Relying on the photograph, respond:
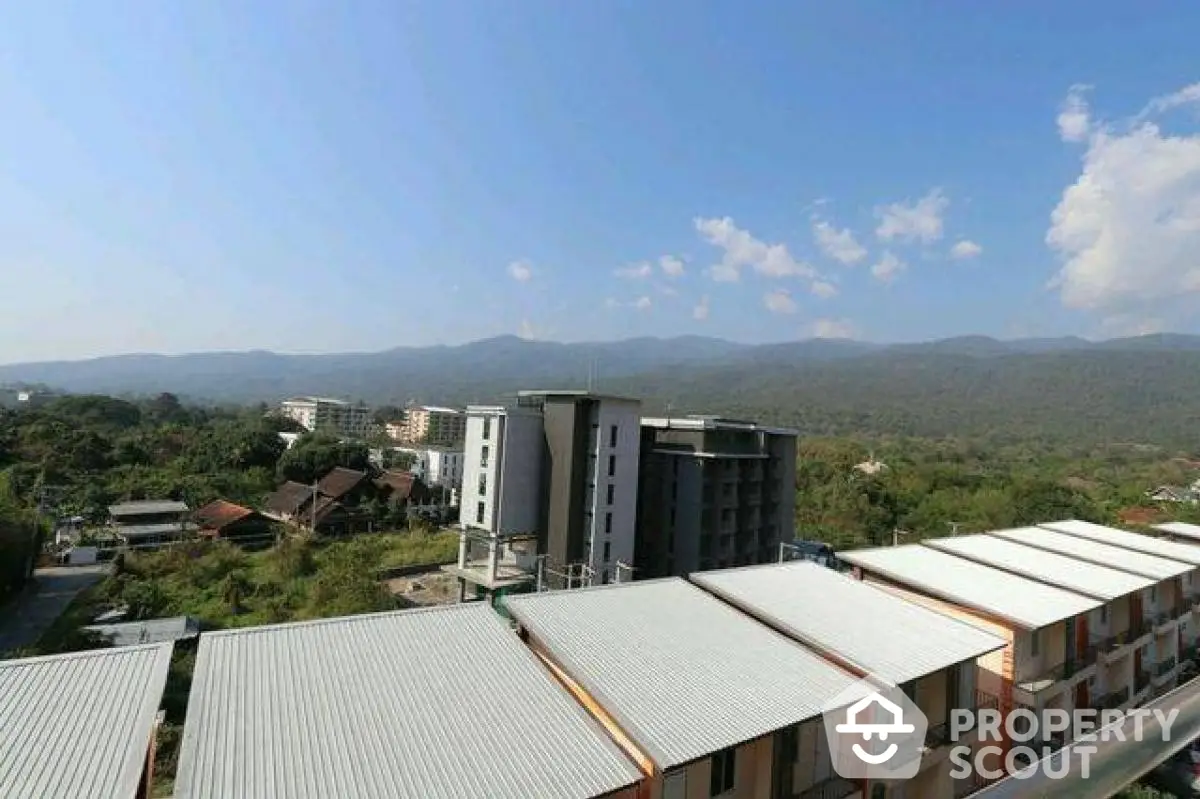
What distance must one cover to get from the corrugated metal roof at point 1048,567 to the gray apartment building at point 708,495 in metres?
8.05

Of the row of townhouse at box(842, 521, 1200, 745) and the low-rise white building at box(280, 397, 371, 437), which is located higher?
the row of townhouse at box(842, 521, 1200, 745)

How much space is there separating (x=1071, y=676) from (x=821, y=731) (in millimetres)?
7039

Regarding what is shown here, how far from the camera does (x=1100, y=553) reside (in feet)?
51.4

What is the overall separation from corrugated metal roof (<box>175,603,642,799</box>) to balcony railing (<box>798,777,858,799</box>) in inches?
135

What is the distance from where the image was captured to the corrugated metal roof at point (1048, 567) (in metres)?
12.3

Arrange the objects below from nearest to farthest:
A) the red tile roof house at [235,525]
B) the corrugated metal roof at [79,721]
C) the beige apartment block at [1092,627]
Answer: the corrugated metal roof at [79,721], the beige apartment block at [1092,627], the red tile roof house at [235,525]

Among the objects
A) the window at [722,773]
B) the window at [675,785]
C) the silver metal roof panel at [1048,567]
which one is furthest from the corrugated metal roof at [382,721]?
the silver metal roof panel at [1048,567]

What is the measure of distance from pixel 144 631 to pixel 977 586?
19689 millimetres

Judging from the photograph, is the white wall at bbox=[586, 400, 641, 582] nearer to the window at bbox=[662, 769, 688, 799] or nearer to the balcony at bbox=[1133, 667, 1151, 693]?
the balcony at bbox=[1133, 667, 1151, 693]

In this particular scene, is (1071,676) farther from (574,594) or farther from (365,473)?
(365,473)

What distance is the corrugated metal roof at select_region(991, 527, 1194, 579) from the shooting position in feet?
46.5

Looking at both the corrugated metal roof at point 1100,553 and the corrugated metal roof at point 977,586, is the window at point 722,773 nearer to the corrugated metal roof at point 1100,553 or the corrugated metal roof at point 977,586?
the corrugated metal roof at point 977,586

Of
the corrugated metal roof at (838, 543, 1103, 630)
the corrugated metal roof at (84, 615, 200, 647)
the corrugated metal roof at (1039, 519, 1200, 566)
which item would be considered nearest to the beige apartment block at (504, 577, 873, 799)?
the corrugated metal roof at (838, 543, 1103, 630)

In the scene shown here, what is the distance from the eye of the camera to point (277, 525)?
3519 cm
